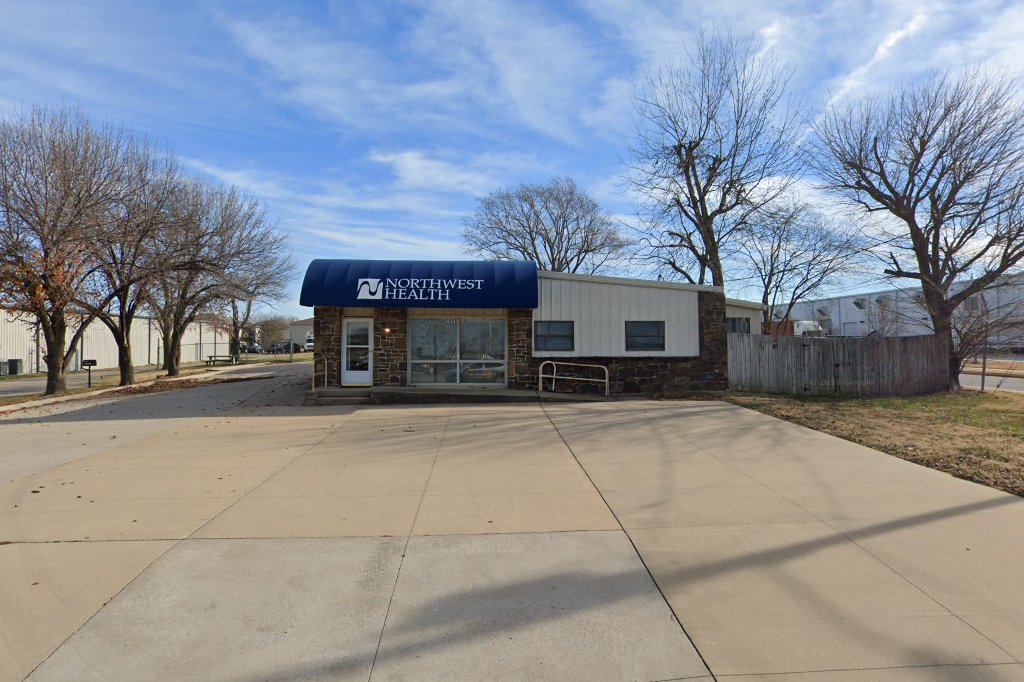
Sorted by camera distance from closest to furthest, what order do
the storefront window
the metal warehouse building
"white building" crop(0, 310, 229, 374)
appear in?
1. the metal warehouse building
2. the storefront window
3. "white building" crop(0, 310, 229, 374)

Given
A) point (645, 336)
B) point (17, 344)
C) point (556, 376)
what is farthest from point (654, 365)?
point (17, 344)

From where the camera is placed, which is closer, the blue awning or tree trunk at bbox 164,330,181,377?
the blue awning

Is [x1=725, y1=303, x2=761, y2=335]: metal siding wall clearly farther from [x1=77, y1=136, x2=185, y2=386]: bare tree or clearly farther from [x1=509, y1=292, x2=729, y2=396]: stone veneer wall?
[x1=77, y1=136, x2=185, y2=386]: bare tree

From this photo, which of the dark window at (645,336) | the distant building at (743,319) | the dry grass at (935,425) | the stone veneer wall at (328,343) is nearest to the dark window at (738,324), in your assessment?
the distant building at (743,319)

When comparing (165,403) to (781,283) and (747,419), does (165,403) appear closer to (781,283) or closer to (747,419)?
(747,419)

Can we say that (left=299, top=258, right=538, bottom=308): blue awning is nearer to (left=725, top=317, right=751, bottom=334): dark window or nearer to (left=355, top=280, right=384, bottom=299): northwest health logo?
(left=355, top=280, right=384, bottom=299): northwest health logo

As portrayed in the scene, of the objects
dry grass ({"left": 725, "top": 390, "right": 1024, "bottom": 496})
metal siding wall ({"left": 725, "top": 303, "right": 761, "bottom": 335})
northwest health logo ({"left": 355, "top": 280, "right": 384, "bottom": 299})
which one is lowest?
dry grass ({"left": 725, "top": 390, "right": 1024, "bottom": 496})

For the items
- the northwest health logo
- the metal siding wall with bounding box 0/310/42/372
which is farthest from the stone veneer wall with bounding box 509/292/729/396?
the metal siding wall with bounding box 0/310/42/372

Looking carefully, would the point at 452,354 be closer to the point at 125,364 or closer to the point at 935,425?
the point at 935,425

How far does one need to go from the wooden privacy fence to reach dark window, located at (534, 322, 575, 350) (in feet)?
17.4

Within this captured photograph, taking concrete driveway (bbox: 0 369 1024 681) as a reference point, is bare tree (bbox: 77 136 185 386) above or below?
above

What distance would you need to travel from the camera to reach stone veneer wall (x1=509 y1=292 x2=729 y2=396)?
51.7 feet

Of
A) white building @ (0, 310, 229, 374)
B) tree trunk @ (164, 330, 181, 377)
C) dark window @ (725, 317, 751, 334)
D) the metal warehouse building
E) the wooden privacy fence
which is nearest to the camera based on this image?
the metal warehouse building

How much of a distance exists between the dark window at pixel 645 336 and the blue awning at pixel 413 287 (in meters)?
3.25
